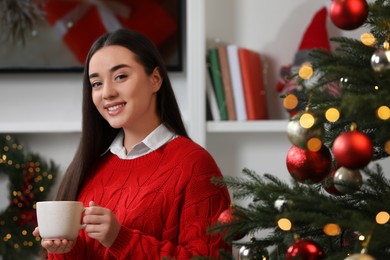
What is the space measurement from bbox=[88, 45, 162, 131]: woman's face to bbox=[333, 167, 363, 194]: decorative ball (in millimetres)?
712

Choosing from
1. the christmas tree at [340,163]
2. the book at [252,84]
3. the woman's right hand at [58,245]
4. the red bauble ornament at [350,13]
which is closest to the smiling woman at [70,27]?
the book at [252,84]

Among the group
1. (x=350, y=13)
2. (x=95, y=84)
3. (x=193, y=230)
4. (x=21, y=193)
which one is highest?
(x=350, y=13)

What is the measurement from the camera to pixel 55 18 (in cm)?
329

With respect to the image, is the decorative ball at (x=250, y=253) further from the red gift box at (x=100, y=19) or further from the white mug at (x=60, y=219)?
the red gift box at (x=100, y=19)

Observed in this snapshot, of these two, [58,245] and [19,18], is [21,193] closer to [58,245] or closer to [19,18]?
[19,18]

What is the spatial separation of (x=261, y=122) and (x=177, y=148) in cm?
121

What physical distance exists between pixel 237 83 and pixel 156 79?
114cm

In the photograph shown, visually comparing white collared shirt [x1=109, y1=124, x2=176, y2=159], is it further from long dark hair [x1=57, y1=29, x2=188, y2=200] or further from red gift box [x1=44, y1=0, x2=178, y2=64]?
red gift box [x1=44, y1=0, x2=178, y2=64]

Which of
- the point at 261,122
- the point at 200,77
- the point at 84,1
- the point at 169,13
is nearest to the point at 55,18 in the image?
the point at 84,1

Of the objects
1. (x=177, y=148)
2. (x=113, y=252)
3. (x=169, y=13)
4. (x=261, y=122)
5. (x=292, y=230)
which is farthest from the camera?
(x=169, y=13)

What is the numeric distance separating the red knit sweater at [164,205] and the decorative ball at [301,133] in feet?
1.64

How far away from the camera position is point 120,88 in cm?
188

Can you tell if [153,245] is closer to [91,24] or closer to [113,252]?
[113,252]

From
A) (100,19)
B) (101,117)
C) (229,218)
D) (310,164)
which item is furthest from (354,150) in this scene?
(100,19)
